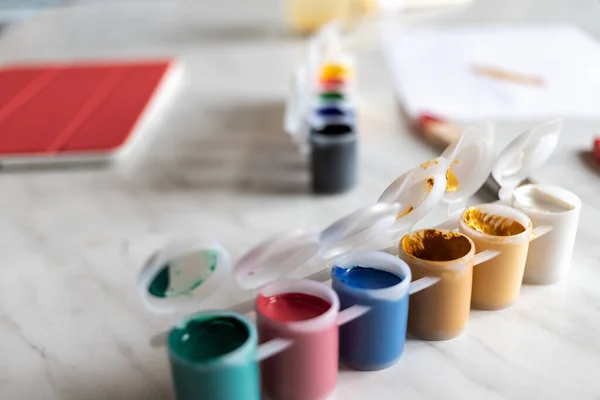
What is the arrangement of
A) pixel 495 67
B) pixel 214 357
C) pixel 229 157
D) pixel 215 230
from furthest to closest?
pixel 495 67
pixel 229 157
pixel 215 230
pixel 214 357

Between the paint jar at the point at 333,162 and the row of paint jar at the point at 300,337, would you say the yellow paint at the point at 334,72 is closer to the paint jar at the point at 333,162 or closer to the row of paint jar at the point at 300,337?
the paint jar at the point at 333,162

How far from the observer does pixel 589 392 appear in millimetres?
406

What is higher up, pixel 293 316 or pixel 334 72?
pixel 334 72

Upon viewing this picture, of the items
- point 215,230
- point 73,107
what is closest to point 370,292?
point 215,230

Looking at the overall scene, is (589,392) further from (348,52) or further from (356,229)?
(348,52)

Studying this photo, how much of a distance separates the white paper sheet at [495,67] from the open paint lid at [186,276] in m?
0.51

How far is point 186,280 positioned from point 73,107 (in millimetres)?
559

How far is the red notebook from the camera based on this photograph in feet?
2.52

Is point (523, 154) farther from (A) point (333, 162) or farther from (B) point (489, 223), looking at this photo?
(A) point (333, 162)

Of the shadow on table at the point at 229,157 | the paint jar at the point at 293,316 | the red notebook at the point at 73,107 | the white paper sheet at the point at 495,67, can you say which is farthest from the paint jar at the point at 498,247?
the red notebook at the point at 73,107

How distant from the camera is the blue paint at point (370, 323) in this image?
409 millimetres

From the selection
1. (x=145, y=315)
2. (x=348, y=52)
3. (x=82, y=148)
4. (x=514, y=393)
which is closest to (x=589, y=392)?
(x=514, y=393)

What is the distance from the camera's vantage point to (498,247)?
1.51 feet

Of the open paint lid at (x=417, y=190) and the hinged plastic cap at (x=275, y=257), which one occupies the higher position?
the open paint lid at (x=417, y=190)
